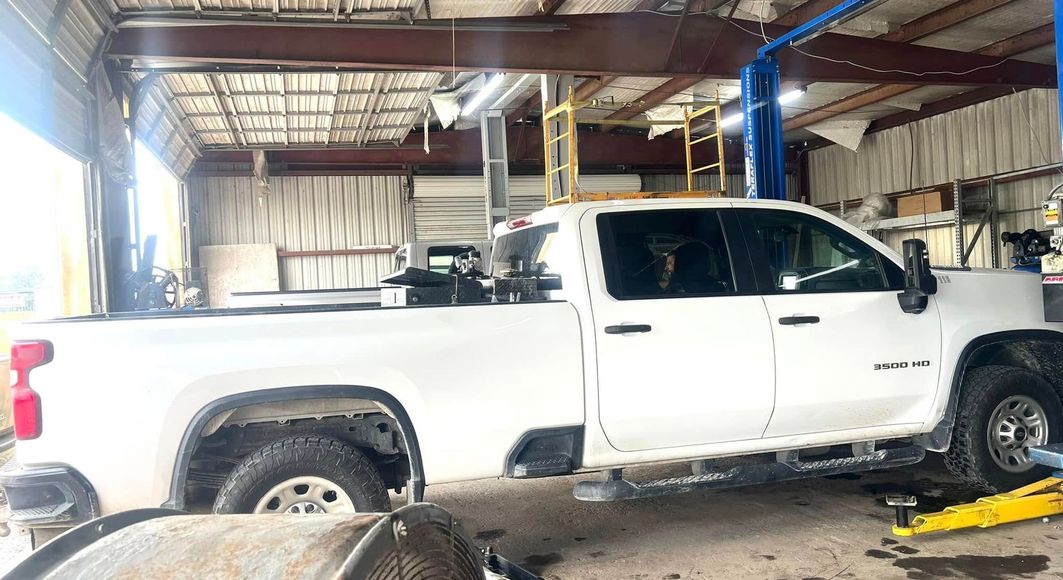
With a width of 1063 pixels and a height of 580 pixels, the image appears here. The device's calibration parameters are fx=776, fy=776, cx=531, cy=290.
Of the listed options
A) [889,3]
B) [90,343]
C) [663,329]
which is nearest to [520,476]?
[663,329]

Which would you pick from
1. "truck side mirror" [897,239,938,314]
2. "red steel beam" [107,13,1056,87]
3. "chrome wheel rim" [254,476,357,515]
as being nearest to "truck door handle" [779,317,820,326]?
"truck side mirror" [897,239,938,314]

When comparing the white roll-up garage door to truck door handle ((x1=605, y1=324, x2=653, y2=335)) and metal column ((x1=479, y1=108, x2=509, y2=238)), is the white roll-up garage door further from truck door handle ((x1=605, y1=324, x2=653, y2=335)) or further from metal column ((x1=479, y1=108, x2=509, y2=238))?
truck door handle ((x1=605, y1=324, x2=653, y2=335))

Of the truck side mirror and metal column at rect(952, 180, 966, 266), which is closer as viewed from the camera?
the truck side mirror

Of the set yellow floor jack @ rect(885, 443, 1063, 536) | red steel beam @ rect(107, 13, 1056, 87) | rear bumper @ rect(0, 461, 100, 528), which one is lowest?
yellow floor jack @ rect(885, 443, 1063, 536)

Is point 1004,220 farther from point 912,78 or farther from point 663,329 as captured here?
point 663,329

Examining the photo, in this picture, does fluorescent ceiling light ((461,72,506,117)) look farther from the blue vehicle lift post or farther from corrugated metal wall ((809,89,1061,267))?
corrugated metal wall ((809,89,1061,267))

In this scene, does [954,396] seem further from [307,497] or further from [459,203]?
[459,203]

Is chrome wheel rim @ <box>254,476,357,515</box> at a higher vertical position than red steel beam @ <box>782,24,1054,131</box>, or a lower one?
lower

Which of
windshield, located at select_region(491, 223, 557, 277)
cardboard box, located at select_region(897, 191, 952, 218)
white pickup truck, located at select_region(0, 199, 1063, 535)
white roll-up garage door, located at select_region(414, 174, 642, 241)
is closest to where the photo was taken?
white pickup truck, located at select_region(0, 199, 1063, 535)

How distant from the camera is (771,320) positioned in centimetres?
420

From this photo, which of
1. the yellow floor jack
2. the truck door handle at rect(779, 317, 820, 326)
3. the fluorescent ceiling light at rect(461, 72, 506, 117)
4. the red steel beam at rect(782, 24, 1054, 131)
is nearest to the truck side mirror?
the truck door handle at rect(779, 317, 820, 326)

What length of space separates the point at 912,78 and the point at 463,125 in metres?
8.11

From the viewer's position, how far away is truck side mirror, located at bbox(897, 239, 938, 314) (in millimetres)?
4297

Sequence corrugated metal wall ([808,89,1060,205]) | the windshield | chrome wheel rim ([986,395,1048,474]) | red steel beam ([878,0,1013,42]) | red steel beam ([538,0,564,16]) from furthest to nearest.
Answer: corrugated metal wall ([808,89,1060,205]), red steel beam ([878,0,1013,42]), red steel beam ([538,0,564,16]), chrome wheel rim ([986,395,1048,474]), the windshield
